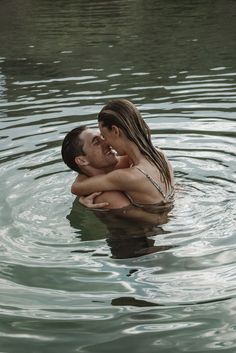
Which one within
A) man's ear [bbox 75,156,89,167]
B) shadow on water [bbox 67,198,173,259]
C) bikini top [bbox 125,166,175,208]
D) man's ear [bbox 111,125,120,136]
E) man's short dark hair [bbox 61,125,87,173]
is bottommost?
shadow on water [bbox 67,198,173,259]

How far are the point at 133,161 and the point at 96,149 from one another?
1.25ft

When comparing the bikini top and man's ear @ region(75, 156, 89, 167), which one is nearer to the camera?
the bikini top

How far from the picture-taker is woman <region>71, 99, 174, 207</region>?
247 inches

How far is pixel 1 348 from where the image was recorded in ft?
14.8

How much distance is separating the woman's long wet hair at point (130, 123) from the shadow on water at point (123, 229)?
0.52m

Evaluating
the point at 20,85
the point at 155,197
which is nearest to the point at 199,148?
the point at 155,197

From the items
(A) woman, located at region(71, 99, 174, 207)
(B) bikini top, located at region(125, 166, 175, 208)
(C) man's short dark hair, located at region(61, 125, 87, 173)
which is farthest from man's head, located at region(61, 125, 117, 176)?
(B) bikini top, located at region(125, 166, 175, 208)

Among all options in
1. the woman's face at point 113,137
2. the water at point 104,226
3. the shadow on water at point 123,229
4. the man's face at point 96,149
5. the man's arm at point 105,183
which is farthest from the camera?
the man's face at point 96,149

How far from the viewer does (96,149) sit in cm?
662

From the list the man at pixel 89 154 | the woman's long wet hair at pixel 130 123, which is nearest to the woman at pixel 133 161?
the woman's long wet hair at pixel 130 123

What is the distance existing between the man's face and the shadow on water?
19.9 inches

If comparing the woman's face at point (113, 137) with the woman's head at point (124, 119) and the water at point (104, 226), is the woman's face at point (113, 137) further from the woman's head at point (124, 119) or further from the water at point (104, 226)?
the water at point (104, 226)

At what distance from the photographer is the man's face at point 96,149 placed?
21.7ft

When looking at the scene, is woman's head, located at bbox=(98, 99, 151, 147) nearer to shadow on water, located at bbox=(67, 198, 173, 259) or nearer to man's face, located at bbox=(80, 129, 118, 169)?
man's face, located at bbox=(80, 129, 118, 169)
